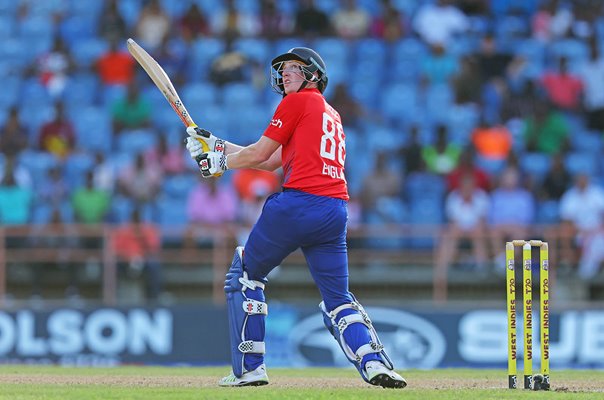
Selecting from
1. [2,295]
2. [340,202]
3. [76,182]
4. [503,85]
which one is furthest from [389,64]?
[340,202]

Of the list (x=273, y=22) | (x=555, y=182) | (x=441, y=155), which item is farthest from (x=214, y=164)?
(x=273, y=22)

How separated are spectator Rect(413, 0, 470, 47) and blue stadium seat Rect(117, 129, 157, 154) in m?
4.48

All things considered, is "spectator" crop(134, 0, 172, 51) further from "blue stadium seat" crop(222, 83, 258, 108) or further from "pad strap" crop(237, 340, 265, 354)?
"pad strap" crop(237, 340, 265, 354)

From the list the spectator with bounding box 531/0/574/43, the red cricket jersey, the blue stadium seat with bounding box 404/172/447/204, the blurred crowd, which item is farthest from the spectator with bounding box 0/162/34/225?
the red cricket jersey

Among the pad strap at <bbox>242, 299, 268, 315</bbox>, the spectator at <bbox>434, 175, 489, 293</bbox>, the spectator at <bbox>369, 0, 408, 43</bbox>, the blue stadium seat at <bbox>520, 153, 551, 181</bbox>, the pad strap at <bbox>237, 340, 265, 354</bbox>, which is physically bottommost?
the pad strap at <bbox>237, 340, 265, 354</bbox>

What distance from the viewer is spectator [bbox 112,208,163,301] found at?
53.4ft

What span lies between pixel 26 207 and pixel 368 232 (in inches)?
177

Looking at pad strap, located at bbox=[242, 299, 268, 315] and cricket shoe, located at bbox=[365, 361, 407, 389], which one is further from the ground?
pad strap, located at bbox=[242, 299, 268, 315]

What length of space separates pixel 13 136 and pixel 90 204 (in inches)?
79.3

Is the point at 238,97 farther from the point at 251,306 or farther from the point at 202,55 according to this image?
the point at 251,306

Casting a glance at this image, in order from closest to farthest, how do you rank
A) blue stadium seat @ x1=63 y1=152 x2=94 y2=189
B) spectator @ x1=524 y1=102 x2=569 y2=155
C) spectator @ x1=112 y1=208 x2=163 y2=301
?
spectator @ x1=112 y1=208 x2=163 y2=301
blue stadium seat @ x1=63 y1=152 x2=94 y2=189
spectator @ x1=524 y1=102 x2=569 y2=155

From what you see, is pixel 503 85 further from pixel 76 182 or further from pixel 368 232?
pixel 76 182

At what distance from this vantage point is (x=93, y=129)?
18422 millimetres

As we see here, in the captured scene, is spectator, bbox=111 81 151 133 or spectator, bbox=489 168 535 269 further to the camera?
spectator, bbox=111 81 151 133
